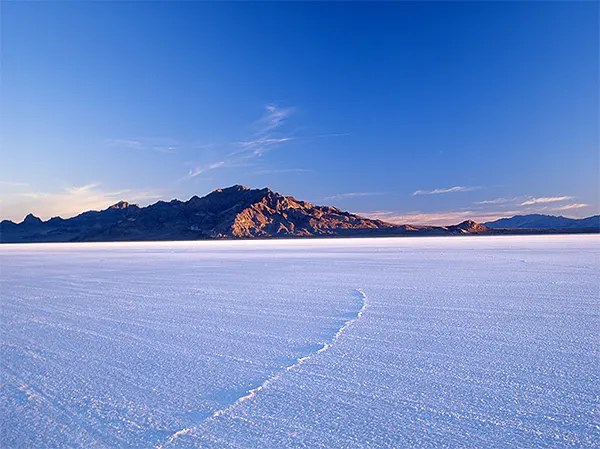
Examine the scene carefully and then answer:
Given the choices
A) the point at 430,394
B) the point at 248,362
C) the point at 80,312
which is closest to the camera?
the point at 430,394

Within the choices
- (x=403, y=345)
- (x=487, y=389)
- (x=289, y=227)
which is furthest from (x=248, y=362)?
(x=289, y=227)

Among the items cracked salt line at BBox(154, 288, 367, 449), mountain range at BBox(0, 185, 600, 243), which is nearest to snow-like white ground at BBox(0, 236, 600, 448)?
cracked salt line at BBox(154, 288, 367, 449)

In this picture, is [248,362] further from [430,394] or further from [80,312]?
[80,312]

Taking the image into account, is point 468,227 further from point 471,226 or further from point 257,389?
point 257,389

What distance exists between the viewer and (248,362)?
371 centimetres

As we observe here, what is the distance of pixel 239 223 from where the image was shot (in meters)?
140

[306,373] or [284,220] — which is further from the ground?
[284,220]

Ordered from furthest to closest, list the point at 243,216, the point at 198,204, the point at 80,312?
the point at 198,204
the point at 243,216
the point at 80,312

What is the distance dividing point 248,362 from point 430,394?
1.59 m

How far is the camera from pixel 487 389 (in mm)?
2986

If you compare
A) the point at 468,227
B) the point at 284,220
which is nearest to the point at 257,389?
the point at 468,227

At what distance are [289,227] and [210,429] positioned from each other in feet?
470

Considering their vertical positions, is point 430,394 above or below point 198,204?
below

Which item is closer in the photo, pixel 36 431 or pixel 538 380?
pixel 36 431
